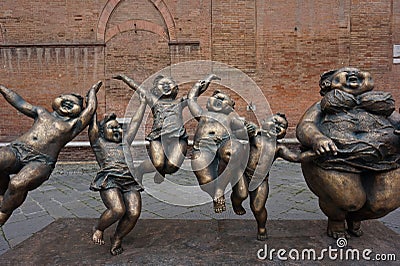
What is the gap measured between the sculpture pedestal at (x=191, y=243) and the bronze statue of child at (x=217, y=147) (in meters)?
0.35

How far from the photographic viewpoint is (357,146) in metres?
2.05

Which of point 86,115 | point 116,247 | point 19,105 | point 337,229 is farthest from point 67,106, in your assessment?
point 337,229

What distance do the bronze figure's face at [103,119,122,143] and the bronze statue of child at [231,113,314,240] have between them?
904mm

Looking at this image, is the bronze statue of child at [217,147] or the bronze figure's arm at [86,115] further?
the bronze figure's arm at [86,115]

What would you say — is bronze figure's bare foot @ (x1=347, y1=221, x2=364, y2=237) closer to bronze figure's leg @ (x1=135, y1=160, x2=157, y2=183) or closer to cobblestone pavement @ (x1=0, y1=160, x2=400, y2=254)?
cobblestone pavement @ (x1=0, y1=160, x2=400, y2=254)

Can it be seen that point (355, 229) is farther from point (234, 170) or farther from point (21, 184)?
point (21, 184)

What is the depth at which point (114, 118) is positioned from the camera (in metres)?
2.35

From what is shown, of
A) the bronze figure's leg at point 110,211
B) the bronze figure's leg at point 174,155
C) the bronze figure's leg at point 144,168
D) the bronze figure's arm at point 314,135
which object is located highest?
the bronze figure's arm at point 314,135

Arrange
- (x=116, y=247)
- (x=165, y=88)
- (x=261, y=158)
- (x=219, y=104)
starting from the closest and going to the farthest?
(x=116, y=247), (x=261, y=158), (x=219, y=104), (x=165, y=88)

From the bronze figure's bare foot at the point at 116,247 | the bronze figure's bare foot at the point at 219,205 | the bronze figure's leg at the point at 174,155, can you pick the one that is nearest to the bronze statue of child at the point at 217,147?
the bronze figure's bare foot at the point at 219,205
